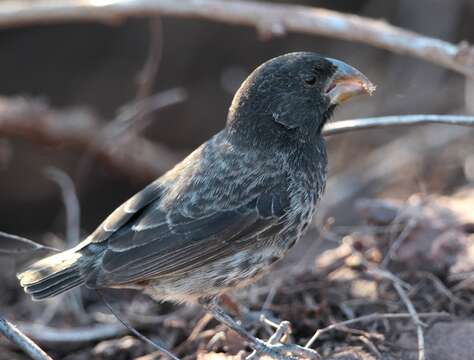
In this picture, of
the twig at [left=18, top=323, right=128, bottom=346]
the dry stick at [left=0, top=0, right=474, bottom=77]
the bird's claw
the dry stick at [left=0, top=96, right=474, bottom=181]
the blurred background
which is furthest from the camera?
the blurred background

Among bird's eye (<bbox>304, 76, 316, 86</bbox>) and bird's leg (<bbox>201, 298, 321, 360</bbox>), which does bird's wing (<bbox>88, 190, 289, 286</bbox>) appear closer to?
bird's leg (<bbox>201, 298, 321, 360</bbox>)

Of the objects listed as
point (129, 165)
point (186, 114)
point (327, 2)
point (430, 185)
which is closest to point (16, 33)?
point (186, 114)

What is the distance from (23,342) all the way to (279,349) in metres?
1.11

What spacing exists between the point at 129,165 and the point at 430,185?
2.43 m

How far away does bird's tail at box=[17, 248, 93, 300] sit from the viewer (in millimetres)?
3484

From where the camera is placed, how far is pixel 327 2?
7.90m

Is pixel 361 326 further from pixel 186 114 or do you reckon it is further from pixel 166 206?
pixel 186 114

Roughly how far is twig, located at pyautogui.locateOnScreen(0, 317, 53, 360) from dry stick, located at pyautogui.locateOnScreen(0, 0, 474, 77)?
8.18 ft

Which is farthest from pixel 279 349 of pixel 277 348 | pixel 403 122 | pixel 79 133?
pixel 79 133

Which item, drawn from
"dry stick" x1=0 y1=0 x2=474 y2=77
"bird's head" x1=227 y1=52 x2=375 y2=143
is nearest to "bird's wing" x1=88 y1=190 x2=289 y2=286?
"bird's head" x1=227 y1=52 x2=375 y2=143

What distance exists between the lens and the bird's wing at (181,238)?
3.46 m

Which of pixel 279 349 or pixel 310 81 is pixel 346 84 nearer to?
pixel 310 81

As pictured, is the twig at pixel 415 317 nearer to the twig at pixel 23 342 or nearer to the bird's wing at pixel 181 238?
the bird's wing at pixel 181 238

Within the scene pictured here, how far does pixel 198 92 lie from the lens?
8242mm
